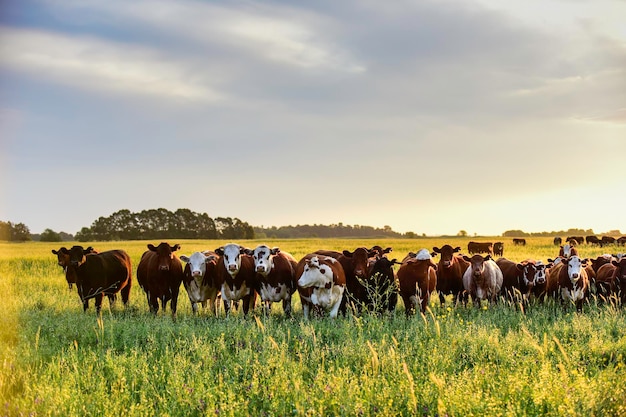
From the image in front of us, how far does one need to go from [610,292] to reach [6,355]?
15.0 metres

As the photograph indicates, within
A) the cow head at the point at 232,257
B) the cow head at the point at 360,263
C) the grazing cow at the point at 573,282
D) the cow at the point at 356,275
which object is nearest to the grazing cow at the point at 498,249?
the grazing cow at the point at 573,282

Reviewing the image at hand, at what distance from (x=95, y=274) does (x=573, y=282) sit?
1297 centimetres

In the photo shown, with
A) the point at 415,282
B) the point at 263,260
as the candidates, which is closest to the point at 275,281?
the point at 263,260

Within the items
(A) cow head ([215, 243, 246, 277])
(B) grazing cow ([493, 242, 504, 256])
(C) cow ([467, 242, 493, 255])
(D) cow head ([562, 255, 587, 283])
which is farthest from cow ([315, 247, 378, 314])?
(C) cow ([467, 242, 493, 255])

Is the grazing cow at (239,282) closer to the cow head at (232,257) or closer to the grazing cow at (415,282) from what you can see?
the cow head at (232,257)

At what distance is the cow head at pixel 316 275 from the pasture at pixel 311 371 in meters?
0.79

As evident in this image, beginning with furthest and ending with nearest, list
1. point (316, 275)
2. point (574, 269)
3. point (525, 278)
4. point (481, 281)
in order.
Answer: point (525, 278), point (481, 281), point (574, 269), point (316, 275)

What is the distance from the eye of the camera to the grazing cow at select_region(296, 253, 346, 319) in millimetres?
12969

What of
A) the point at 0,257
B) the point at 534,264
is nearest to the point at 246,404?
the point at 534,264

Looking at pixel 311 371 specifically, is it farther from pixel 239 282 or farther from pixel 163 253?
pixel 163 253

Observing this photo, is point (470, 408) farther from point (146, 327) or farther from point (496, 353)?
point (146, 327)

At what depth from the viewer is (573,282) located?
51.1ft

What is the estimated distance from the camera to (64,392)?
6.95 metres

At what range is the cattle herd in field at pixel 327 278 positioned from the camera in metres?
13.6
